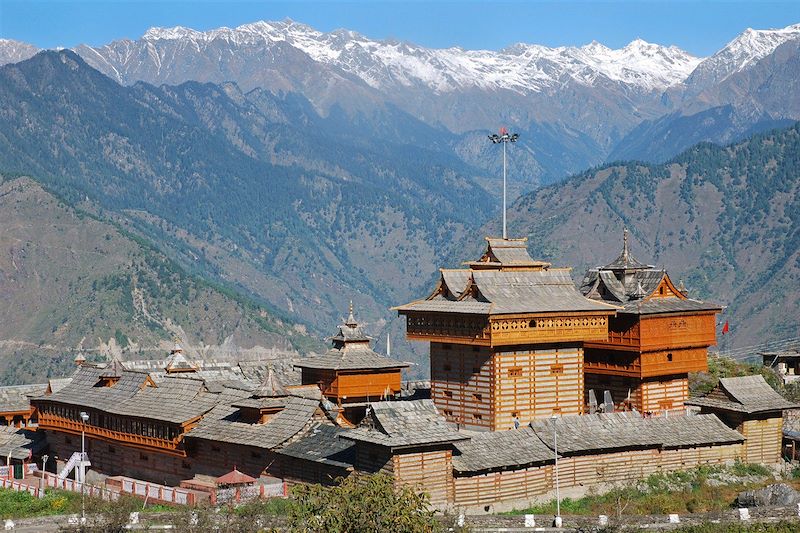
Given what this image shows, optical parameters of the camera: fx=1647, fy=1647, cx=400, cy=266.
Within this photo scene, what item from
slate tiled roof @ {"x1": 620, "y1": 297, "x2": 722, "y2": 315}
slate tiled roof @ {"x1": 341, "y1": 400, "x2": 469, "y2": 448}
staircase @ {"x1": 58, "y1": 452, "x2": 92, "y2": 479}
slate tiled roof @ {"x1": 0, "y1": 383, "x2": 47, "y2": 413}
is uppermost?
slate tiled roof @ {"x1": 620, "y1": 297, "x2": 722, "y2": 315}

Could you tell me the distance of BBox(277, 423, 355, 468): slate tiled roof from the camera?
56.1m

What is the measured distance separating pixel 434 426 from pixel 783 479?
16830 mm

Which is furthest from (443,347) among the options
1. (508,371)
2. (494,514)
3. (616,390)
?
(494,514)

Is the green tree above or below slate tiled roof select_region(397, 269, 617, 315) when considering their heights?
below

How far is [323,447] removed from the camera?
57.7 m

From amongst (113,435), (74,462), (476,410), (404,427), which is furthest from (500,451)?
(74,462)

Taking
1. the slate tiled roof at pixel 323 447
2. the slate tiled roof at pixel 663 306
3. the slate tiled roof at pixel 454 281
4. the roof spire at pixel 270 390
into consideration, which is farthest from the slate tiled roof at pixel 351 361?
the slate tiled roof at pixel 323 447

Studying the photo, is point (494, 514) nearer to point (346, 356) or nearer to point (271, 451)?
point (271, 451)

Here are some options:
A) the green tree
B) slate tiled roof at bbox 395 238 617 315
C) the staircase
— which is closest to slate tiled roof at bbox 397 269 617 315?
slate tiled roof at bbox 395 238 617 315

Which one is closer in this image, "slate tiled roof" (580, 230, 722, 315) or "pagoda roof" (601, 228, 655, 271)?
"slate tiled roof" (580, 230, 722, 315)

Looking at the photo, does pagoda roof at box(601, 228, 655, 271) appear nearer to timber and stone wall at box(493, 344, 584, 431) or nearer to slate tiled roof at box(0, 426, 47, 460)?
timber and stone wall at box(493, 344, 584, 431)

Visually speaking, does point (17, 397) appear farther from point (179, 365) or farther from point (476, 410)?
point (476, 410)

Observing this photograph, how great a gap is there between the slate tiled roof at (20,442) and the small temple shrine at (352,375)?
40.1ft

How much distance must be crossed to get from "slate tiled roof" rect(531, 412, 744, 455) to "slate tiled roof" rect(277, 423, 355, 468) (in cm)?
762
